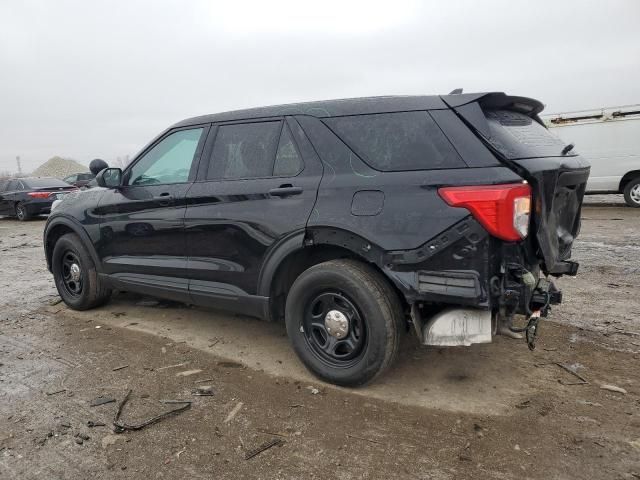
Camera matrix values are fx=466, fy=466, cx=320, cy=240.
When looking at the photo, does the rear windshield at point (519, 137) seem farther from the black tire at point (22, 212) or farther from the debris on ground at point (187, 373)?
the black tire at point (22, 212)

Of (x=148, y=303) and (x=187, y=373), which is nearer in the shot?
(x=187, y=373)

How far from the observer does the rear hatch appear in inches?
105

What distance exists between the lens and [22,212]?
50.5 ft

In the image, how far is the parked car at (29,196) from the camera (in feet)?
49.9

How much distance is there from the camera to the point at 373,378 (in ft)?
9.68

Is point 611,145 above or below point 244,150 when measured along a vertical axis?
above

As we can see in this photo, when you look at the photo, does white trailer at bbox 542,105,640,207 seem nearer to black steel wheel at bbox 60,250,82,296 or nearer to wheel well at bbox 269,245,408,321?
wheel well at bbox 269,245,408,321

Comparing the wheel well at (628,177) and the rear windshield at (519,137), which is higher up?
the rear windshield at (519,137)

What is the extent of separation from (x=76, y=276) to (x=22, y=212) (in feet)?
42.2

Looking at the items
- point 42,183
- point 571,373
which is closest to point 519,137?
point 571,373

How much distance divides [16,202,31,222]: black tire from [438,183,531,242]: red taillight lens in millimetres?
16388

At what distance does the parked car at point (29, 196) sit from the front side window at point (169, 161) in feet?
40.9

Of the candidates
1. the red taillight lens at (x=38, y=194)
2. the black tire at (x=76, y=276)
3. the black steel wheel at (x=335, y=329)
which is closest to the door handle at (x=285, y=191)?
Result: the black steel wheel at (x=335, y=329)

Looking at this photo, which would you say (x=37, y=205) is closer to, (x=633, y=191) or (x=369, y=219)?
(x=369, y=219)
